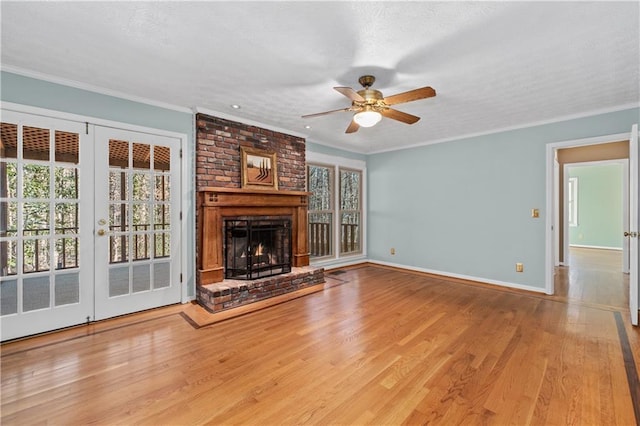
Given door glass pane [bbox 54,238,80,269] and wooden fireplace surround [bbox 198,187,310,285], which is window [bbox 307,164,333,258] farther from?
door glass pane [bbox 54,238,80,269]

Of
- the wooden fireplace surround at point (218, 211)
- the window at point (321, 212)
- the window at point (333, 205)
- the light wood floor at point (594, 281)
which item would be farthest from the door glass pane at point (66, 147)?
the light wood floor at point (594, 281)

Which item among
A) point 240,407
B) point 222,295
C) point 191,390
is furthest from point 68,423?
point 222,295

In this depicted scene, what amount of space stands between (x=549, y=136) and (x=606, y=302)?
87.7 inches

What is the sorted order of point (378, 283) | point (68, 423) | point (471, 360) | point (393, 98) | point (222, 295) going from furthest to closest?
1. point (378, 283)
2. point (222, 295)
3. point (393, 98)
4. point (471, 360)
5. point (68, 423)

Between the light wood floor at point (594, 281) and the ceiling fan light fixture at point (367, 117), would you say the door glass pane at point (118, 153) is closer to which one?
the ceiling fan light fixture at point (367, 117)

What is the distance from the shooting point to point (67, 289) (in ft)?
9.09

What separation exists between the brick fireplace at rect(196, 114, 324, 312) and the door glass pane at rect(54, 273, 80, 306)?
3.84 ft

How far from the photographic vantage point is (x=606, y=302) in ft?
11.5

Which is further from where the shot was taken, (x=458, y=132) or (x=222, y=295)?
(x=458, y=132)

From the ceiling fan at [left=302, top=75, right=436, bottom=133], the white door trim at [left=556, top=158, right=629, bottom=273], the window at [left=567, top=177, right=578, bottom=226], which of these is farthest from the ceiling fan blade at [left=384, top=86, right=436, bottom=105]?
the window at [left=567, top=177, right=578, bottom=226]

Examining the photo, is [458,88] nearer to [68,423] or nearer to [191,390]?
[191,390]

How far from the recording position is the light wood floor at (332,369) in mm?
1665

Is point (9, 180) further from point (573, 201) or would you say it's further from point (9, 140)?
point (573, 201)

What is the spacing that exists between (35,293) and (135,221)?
1.02 meters
